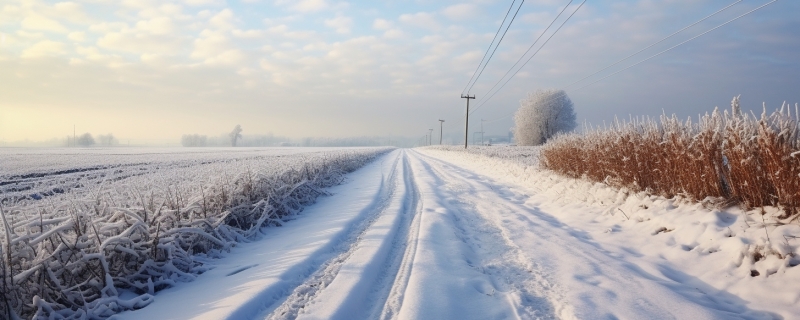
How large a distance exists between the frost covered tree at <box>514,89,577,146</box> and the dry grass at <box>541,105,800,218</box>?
59589mm

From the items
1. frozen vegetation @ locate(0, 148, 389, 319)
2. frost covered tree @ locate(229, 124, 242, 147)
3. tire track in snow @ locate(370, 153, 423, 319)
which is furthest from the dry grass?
frost covered tree @ locate(229, 124, 242, 147)

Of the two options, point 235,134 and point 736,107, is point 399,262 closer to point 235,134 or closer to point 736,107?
point 736,107

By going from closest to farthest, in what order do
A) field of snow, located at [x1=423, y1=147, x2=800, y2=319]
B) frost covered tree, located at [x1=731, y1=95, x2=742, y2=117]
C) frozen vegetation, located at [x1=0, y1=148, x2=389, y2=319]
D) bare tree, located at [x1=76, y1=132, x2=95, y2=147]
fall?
frozen vegetation, located at [x1=0, y1=148, x2=389, y2=319] < field of snow, located at [x1=423, y1=147, x2=800, y2=319] < frost covered tree, located at [x1=731, y1=95, x2=742, y2=117] < bare tree, located at [x1=76, y1=132, x2=95, y2=147]

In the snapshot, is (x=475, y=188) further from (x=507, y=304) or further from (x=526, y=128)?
(x=526, y=128)

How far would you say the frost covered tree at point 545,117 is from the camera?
2552 inches

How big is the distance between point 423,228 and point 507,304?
2830 millimetres

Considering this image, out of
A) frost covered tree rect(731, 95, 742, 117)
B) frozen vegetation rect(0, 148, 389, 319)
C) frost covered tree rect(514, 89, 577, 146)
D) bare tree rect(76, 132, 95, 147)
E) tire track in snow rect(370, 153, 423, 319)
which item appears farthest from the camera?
bare tree rect(76, 132, 95, 147)

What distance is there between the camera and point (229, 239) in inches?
215

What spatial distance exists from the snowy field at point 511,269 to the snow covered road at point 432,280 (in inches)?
0.7

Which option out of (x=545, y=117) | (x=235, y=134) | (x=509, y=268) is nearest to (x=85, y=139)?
(x=235, y=134)

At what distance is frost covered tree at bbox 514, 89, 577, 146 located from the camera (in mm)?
64812

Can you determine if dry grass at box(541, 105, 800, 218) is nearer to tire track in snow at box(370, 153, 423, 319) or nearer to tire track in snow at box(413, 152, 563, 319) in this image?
tire track in snow at box(413, 152, 563, 319)

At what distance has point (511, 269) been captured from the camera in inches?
164

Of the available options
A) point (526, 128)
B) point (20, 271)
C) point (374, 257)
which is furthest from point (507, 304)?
point (526, 128)
